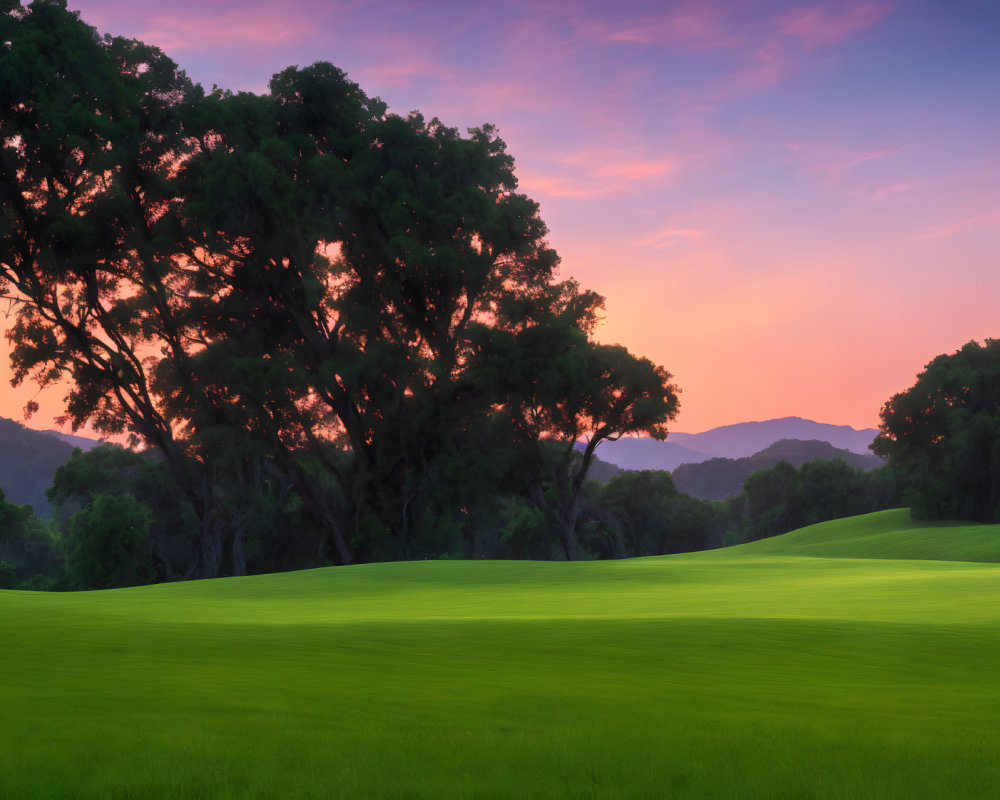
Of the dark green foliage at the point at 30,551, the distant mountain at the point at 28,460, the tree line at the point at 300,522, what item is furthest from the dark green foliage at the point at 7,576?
the distant mountain at the point at 28,460

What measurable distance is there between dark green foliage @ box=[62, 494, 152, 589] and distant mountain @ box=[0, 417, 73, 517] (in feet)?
233

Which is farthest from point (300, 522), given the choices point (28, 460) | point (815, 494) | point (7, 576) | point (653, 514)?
point (28, 460)

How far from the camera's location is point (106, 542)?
47094 mm

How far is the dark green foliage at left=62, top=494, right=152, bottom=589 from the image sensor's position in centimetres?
4675

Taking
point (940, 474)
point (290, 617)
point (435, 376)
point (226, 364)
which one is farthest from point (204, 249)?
point (940, 474)

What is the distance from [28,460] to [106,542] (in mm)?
102885

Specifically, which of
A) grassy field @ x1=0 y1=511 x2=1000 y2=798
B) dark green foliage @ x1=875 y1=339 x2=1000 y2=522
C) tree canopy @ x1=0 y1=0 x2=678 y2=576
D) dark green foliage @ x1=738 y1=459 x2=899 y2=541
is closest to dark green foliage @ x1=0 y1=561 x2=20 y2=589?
tree canopy @ x1=0 y1=0 x2=678 y2=576

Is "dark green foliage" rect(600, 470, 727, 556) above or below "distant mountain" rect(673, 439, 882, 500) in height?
below

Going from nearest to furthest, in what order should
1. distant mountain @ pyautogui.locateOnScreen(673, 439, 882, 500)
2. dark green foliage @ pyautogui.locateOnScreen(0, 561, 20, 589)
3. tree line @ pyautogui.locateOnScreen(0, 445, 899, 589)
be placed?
1. tree line @ pyautogui.locateOnScreen(0, 445, 899, 589)
2. dark green foliage @ pyautogui.locateOnScreen(0, 561, 20, 589)
3. distant mountain @ pyautogui.locateOnScreen(673, 439, 882, 500)

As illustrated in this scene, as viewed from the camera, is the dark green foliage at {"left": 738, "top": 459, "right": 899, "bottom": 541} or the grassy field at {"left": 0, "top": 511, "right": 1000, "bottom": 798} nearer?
the grassy field at {"left": 0, "top": 511, "right": 1000, "bottom": 798}

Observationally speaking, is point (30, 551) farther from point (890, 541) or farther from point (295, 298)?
point (890, 541)

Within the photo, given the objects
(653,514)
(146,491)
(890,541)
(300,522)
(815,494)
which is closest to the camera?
(890,541)

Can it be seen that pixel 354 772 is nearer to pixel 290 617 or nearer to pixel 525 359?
pixel 290 617

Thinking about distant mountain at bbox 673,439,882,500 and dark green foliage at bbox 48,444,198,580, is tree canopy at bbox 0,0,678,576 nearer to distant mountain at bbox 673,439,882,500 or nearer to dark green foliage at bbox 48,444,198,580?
dark green foliage at bbox 48,444,198,580
